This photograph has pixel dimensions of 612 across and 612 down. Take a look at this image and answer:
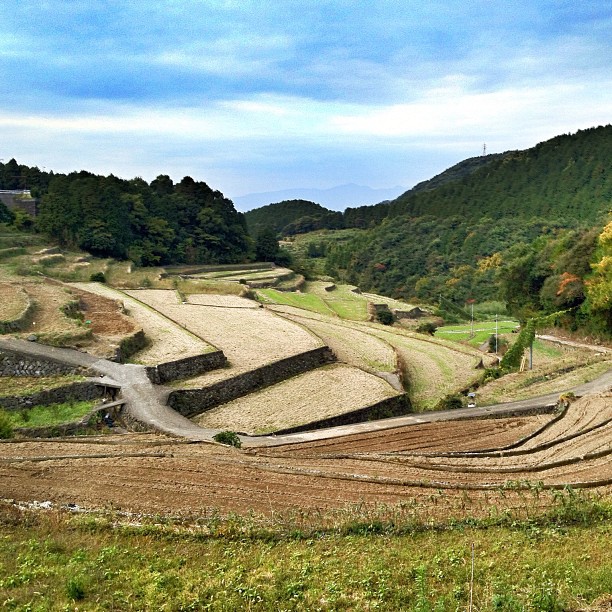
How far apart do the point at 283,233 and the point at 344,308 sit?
279 feet

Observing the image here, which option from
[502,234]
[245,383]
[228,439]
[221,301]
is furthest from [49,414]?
[502,234]

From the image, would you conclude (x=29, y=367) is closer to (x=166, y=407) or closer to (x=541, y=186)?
(x=166, y=407)

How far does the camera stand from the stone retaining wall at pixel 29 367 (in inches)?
742

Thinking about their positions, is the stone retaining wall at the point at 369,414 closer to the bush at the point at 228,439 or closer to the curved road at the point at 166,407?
the curved road at the point at 166,407

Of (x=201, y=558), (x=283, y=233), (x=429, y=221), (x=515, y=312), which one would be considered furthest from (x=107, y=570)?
(x=283, y=233)

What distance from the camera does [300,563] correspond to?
25.4 feet

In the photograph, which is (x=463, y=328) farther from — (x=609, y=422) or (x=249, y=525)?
(x=249, y=525)

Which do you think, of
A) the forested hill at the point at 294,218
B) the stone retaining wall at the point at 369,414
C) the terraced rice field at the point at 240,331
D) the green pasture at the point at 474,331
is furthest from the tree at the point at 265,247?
the forested hill at the point at 294,218

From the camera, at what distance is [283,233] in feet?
412

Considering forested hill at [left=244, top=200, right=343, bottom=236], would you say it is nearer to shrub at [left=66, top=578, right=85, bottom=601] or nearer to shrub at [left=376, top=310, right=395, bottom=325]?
shrub at [left=376, top=310, right=395, bottom=325]

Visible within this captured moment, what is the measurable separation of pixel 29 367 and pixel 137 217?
1289 inches

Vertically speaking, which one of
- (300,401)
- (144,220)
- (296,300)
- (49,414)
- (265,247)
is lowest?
(300,401)

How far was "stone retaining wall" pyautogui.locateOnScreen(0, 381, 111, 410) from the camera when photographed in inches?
671

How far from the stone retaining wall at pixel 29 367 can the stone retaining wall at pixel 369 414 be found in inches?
271
